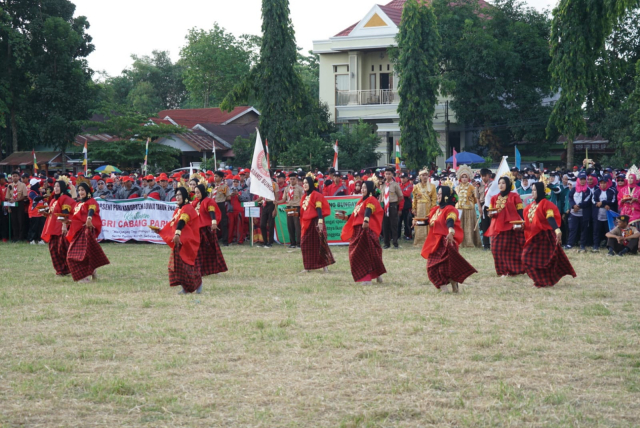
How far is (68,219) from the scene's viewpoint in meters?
12.8

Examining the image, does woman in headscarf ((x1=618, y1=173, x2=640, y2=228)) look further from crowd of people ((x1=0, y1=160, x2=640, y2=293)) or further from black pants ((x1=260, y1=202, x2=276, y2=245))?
black pants ((x1=260, y1=202, x2=276, y2=245))

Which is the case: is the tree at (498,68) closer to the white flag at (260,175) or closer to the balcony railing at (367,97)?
the balcony railing at (367,97)

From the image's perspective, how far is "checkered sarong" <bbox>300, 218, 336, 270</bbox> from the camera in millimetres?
13930

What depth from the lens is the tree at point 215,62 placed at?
2461 inches

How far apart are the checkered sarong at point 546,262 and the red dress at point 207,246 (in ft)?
16.5

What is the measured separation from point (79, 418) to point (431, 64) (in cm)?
2948

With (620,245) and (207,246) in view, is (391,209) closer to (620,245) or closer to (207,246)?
(620,245)

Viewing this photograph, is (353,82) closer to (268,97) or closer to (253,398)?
(268,97)

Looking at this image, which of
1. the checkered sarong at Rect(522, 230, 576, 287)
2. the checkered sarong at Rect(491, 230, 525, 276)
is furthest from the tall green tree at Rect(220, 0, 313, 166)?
the checkered sarong at Rect(522, 230, 576, 287)

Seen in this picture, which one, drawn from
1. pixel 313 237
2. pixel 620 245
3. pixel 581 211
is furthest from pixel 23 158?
pixel 620 245

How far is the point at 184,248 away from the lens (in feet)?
37.2

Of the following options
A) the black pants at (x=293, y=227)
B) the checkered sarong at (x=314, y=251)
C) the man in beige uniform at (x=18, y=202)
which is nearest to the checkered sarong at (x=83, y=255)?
the checkered sarong at (x=314, y=251)

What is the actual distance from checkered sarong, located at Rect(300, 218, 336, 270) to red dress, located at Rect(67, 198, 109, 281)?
3.52 m

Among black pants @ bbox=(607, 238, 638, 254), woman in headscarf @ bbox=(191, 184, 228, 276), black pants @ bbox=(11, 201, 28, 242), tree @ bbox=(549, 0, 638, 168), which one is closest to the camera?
woman in headscarf @ bbox=(191, 184, 228, 276)
